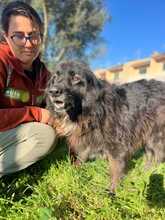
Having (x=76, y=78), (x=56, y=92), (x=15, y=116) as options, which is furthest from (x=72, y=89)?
(x=15, y=116)

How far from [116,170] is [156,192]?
0.74m

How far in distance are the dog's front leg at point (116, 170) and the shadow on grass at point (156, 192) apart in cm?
41

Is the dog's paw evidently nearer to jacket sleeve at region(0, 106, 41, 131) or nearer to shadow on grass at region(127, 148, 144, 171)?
shadow on grass at region(127, 148, 144, 171)

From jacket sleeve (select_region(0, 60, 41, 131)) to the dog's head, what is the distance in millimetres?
342

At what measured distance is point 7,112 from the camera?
4.31m

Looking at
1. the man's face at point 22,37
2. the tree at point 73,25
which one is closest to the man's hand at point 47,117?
the man's face at point 22,37

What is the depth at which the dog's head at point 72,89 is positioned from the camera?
4.66 meters

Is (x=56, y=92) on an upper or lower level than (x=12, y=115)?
upper

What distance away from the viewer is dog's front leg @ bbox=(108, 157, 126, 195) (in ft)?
16.1

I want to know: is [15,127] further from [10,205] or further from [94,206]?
[94,206]

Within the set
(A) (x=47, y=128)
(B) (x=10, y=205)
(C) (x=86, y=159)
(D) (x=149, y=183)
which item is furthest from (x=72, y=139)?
(B) (x=10, y=205)

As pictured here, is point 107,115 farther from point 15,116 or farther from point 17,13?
point 17,13

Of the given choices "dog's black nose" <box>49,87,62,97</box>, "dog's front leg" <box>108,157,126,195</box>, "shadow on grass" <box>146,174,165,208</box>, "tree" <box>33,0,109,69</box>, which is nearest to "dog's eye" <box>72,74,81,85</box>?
"dog's black nose" <box>49,87,62,97</box>

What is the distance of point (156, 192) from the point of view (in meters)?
4.44
